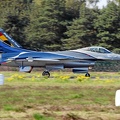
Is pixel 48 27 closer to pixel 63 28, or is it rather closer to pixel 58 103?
pixel 63 28

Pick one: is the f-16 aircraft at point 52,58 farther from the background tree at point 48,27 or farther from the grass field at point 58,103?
the background tree at point 48,27

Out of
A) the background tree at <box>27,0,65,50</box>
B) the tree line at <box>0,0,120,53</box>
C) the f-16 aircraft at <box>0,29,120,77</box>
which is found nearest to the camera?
the f-16 aircraft at <box>0,29,120,77</box>

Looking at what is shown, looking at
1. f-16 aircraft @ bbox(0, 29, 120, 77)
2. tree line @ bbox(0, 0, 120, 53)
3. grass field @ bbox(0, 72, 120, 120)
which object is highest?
tree line @ bbox(0, 0, 120, 53)

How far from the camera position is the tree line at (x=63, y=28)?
6944 cm

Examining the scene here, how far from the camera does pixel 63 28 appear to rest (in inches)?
2936

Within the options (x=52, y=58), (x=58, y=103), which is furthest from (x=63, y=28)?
(x=58, y=103)

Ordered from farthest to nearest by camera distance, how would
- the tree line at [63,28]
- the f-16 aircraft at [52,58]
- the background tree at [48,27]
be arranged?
the background tree at [48,27]
the tree line at [63,28]
the f-16 aircraft at [52,58]

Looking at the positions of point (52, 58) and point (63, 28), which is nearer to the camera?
point (52, 58)

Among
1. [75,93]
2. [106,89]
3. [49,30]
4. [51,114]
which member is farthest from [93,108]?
[49,30]

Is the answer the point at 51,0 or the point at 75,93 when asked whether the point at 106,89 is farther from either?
the point at 51,0

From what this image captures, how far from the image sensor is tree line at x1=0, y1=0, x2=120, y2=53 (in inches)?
2734

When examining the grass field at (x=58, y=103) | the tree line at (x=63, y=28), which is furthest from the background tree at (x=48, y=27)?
the grass field at (x=58, y=103)

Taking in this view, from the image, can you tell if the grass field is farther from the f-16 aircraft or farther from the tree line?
the tree line

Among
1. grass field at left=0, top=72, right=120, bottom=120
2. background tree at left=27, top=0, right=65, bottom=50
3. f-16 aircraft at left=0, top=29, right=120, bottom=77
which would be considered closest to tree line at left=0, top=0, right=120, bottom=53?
background tree at left=27, top=0, right=65, bottom=50
